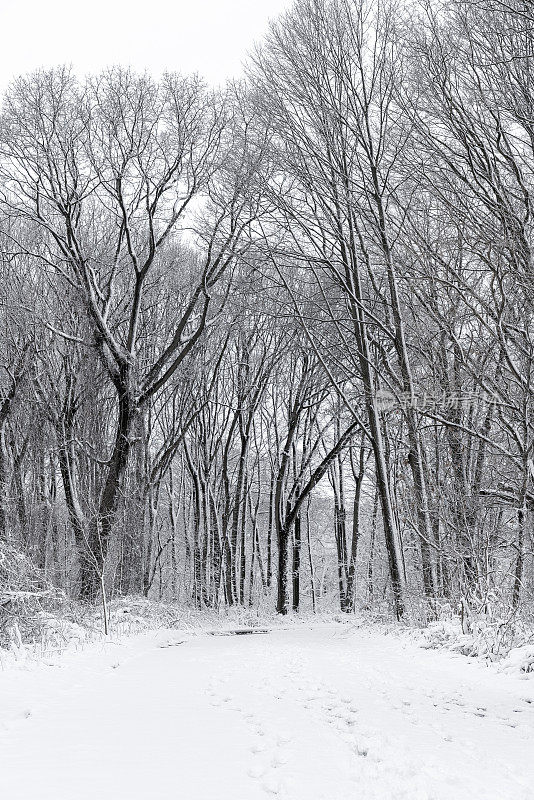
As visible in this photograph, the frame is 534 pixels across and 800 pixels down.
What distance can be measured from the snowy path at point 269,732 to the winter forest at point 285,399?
0.03m

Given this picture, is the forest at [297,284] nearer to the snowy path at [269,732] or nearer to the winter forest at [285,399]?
the winter forest at [285,399]

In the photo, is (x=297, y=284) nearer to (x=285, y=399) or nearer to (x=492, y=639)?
(x=285, y=399)

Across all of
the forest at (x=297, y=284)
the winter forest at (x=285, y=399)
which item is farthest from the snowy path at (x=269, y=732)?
the forest at (x=297, y=284)

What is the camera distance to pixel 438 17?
967 cm

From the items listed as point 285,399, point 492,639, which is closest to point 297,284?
point 285,399

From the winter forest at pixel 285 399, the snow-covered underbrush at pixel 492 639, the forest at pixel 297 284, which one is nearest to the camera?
the winter forest at pixel 285 399

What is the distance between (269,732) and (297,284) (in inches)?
627

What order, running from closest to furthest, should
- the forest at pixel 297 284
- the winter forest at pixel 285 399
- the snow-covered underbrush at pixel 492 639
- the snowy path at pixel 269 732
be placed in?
the snowy path at pixel 269 732 < the winter forest at pixel 285 399 < the snow-covered underbrush at pixel 492 639 < the forest at pixel 297 284

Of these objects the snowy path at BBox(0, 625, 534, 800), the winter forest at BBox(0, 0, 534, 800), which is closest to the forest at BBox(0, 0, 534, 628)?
the winter forest at BBox(0, 0, 534, 800)

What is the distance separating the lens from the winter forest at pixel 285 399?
14.2ft

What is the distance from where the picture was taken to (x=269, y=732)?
4.35 meters

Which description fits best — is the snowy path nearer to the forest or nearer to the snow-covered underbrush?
the snow-covered underbrush

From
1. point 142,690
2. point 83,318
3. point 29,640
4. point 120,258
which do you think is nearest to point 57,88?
point 120,258

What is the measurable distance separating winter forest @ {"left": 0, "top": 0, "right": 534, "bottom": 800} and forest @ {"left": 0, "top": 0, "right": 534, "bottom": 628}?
0.26 feet
